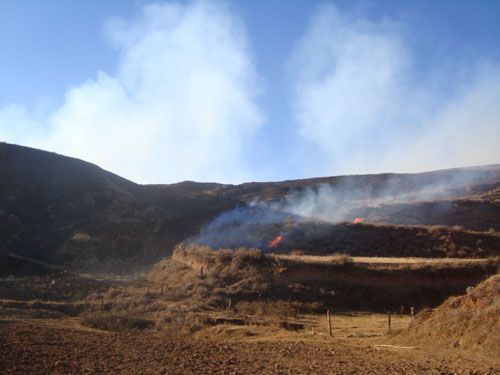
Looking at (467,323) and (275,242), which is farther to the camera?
(275,242)

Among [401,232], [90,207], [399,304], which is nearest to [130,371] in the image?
[399,304]

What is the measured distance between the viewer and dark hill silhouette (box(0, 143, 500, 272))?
1430 inches

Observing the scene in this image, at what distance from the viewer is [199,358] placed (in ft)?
27.8

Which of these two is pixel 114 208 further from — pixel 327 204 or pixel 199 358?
pixel 199 358

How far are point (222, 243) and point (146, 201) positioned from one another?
23.1 metres

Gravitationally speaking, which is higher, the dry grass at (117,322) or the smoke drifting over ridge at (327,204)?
the smoke drifting over ridge at (327,204)

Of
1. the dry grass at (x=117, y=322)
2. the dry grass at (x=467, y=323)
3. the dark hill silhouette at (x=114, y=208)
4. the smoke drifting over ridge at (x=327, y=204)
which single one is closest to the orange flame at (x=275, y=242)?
the smoke drifting over ridge at (x=327, y=204)

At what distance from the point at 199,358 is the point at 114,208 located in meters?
40.6

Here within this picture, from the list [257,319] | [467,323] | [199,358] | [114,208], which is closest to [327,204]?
[114,208]

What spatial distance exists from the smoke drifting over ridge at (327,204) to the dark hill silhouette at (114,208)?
0.51m

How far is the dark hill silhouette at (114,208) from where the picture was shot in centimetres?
3633

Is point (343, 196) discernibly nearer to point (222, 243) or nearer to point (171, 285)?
point (222, 243)

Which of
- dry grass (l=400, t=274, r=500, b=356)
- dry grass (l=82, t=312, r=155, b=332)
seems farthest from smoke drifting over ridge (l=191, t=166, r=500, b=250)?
dry grass (l=400, t=274, r=500, b=356)

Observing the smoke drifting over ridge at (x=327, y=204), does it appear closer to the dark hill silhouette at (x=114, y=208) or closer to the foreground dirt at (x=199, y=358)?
the dark hill silhouette at (x=114, y=208)
